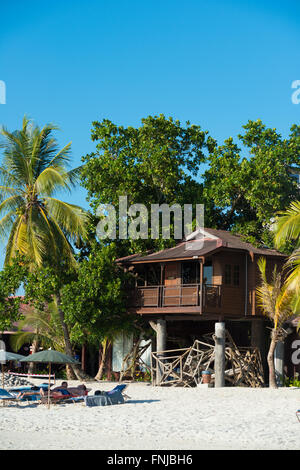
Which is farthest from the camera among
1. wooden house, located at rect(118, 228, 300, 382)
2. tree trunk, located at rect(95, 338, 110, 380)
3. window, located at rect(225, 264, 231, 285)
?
tree trunk, located at rect(95, 338, 110, 380)

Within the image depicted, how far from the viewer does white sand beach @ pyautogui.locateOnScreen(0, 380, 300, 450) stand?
45.5 feet

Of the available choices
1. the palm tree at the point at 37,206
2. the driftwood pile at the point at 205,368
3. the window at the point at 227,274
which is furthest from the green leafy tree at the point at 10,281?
the window at the point at 227,274

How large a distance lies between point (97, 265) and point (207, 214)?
6.64m

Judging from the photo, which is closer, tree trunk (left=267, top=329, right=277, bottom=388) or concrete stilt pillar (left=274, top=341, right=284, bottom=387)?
tree trunk (left=267, top=329, right=277, bottom=388)

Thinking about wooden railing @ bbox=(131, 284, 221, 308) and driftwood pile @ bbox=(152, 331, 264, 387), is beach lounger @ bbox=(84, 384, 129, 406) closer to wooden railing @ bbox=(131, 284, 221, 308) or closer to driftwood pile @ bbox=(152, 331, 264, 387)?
driftwood pile @ bbox=(152, 331, 264, 387)

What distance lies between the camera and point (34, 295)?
29719 mm

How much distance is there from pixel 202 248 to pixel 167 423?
38.8 feet

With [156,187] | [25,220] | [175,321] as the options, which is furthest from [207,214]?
[25,220]

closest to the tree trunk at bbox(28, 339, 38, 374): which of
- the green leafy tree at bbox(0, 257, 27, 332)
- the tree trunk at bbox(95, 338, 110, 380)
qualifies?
the tree trunk at bbox(95, 338, 110, 380)

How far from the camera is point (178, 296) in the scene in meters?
28.0

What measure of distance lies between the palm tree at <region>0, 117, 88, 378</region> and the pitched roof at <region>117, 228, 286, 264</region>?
9.48ft

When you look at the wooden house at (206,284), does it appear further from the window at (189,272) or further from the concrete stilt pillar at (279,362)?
the concrete stilt pillar at (279,362)

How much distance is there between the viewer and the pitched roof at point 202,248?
27.7 metres

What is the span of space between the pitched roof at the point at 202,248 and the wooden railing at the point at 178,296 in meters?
1.28
